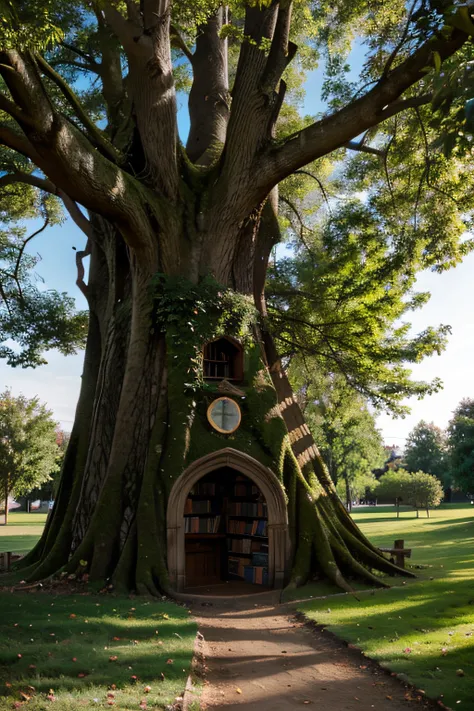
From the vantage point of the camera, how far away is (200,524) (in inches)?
533

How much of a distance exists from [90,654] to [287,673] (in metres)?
2.24

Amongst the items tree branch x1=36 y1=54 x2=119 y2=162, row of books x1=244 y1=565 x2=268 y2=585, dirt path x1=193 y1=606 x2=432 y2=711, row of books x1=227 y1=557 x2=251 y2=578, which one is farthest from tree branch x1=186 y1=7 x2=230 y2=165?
dirt path x1=193 y1=606 x2=432 y2=711

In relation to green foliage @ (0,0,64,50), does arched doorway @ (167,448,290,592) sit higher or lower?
lower

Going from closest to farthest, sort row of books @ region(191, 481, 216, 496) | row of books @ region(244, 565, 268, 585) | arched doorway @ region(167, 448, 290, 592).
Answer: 1. arched doorway @ region(167, 448, 290, 592)
2. row of books @ region(244, 565, 268, 585)
3. row of books @ region(191, 481, 216, 496)

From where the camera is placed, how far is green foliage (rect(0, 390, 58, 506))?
4006 centimetres

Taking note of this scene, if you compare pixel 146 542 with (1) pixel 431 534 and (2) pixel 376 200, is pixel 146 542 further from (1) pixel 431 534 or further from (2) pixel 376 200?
(1) pixel 431 534

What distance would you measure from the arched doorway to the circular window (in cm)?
55

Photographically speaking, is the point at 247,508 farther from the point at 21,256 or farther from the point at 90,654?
the point at 21,256

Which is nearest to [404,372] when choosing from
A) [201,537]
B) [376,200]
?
[376,200]

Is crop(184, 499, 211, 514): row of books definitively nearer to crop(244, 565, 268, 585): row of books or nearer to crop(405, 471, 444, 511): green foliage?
crop(244, 565, 268, 585): row of books

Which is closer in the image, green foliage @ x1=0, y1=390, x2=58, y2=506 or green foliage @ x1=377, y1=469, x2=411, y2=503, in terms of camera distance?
green foliage @ x1=0, y1=390, x2=58, y2=506

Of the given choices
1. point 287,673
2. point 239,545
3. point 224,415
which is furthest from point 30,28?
point 239,545

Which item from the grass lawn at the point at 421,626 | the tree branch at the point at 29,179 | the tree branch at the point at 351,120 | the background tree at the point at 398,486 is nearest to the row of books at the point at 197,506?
the grass lawn at the point at 421,626

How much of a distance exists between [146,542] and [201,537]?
2528 mm
